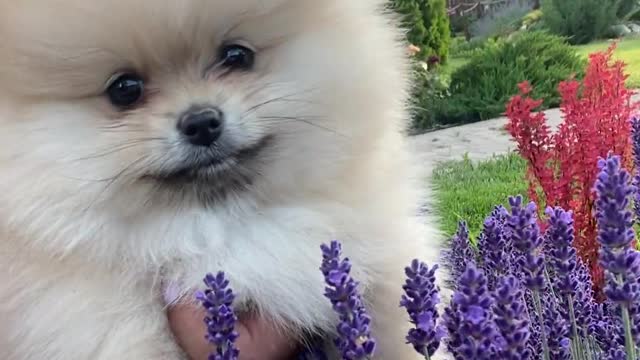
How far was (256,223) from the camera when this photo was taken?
1.56 meters

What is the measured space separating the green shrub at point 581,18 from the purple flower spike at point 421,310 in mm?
9338

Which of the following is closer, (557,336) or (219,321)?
(219,321)

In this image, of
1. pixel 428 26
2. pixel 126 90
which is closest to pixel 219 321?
pixel 126 90

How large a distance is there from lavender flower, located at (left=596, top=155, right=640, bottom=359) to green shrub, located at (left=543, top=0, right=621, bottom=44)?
30.6ft

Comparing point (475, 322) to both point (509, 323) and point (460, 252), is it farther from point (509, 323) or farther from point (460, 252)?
point (460, 252)

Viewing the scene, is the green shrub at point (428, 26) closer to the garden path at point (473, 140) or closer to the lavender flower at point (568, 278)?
the garden path at point (473, 140)

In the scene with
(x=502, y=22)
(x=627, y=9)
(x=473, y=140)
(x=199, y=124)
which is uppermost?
(x=199, y=124)

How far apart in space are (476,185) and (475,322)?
475cm

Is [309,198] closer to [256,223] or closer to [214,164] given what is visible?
[256,223]

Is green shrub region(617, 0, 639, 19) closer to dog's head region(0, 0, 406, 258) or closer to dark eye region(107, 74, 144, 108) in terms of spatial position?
dog's head region(0, 0, 406, 258)

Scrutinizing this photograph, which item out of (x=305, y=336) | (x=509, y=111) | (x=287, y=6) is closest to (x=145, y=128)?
(x=287, y=6)

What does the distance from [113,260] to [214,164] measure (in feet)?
0.81

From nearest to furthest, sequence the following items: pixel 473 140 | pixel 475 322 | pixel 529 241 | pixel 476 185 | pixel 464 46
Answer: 1. pixel 475 322
2. pixel 529 241
3. pixel 476 185
4. pixel 473 140
5. pixel 464 46

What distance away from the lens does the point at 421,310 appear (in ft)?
3.19
